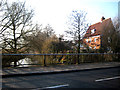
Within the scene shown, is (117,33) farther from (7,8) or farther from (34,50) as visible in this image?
(7,8)

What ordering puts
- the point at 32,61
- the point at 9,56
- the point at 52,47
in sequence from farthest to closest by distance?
the point at 52,47, the point at 32,61, the point at 9,56

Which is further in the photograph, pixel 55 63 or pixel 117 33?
pixel 117 33

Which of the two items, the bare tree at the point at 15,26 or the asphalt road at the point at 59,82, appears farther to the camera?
the bare tree at the point at 15,26

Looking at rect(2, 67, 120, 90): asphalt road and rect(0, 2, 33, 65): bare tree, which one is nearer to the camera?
rect(2, 67, 120, 90): asphalt road

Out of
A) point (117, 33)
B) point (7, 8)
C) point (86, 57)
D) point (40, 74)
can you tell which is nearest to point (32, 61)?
point (40, 74)

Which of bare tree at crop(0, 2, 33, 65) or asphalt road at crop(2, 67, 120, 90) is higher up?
bare tree at crop(0, 2, 33, 65)

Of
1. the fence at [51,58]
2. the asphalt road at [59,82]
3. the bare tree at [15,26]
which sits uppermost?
the bare tree at [15,26]

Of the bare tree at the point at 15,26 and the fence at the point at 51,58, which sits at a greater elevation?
the bare tree at the point at 15,26

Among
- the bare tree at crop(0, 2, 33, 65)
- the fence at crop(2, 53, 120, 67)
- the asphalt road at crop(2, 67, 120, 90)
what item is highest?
the bare tree at crop(0, 2, 33, 65)

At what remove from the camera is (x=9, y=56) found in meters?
9.11

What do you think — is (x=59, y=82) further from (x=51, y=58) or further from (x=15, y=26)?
(x=15, y=26)

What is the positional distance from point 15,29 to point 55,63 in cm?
714

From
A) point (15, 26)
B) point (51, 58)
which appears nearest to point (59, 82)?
point (51, 58)

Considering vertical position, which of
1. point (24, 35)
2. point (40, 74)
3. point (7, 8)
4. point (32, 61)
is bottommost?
point (40, 74)
